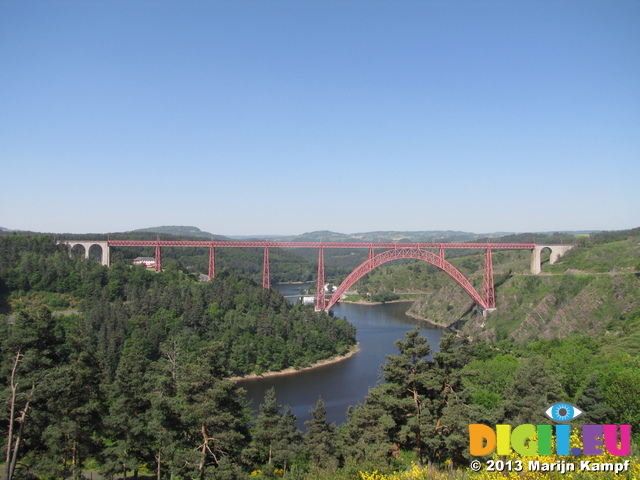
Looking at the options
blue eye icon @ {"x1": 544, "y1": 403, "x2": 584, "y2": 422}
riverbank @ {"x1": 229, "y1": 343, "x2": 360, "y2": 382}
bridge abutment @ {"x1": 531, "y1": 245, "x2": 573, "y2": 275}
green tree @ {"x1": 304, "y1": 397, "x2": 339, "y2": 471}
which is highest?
bridge abutment @ {"x1": 531, "y1": 245, "x2": 573, "y2": 275}

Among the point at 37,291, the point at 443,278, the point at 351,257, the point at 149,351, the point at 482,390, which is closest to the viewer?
the point at 482,390

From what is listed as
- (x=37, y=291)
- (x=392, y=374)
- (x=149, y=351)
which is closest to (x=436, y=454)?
(x=392, y=374)

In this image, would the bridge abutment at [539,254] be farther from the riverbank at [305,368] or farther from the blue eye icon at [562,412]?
the blue eye icon at [562,412]

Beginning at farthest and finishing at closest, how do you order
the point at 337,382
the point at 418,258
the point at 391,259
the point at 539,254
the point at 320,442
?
the point at 539,254
the point at 418,258
the point at 391,259
the point at 337,382
the point at 320,442

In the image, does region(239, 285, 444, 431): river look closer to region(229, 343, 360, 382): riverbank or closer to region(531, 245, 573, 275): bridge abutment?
region(229, 343, 360, 382): riverbank

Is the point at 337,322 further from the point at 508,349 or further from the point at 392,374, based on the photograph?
the point at 392,374

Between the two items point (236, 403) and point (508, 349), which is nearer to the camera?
point (236, 403)

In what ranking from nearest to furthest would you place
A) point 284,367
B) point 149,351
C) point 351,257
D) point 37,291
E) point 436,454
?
point 436,454 < point 149,351 < point 284,367 < point 37,291 < point 351,257

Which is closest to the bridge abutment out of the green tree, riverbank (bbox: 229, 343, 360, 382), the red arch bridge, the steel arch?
the red arch bridge

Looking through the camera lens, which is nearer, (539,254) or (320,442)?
(320,442)

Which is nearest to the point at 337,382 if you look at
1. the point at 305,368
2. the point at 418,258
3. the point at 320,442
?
the point at 305,368

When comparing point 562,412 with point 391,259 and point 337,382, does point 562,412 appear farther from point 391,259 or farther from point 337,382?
point 391,259
